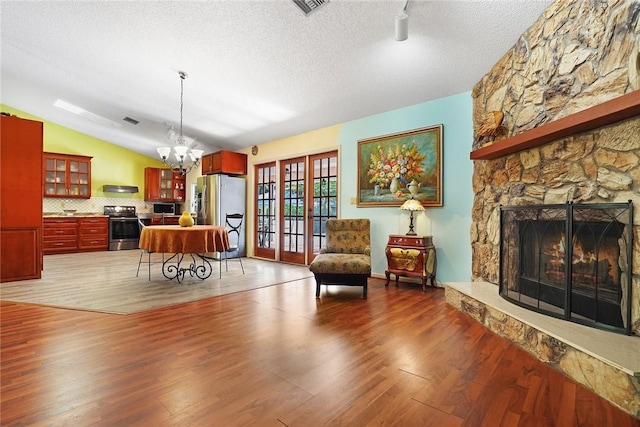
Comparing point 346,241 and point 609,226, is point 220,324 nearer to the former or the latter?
point 346,241

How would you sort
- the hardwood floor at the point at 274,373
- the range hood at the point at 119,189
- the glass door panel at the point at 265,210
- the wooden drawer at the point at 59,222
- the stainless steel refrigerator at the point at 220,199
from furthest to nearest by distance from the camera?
the range hood at the point at 119,189, the wooden drawer at the point at 59,222, the stainless steel refrigerator at the point at 220,199, the glass door panel at the point at 265,210, the hardwood floor at the point at 274,373

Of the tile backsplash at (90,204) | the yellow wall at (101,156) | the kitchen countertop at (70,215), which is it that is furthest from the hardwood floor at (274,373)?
the yellow wall at (101,156)

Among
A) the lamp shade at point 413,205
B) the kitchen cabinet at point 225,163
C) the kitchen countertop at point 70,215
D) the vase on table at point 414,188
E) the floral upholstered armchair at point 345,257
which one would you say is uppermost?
the kitchen cabinet at point 225,163

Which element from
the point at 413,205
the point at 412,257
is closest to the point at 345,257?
the point at 412,257

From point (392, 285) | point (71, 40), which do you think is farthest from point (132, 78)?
point (392, 285)

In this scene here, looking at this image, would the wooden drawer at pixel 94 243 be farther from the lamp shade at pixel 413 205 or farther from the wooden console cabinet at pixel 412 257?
the lamp shade at pixel 413 205

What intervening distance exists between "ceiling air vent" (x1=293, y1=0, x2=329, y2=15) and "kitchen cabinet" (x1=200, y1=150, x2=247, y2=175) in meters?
4.26

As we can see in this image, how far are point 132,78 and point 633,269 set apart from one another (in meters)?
5.79

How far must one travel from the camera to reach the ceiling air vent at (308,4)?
251 centimetres

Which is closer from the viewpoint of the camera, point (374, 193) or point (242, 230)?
point (374, 193)

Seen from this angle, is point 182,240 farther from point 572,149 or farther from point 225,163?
point 572,149

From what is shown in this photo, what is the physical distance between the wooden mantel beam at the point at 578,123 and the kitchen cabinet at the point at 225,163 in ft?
17.0

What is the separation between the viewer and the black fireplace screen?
71.9 inches

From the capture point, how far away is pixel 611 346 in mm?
1643
